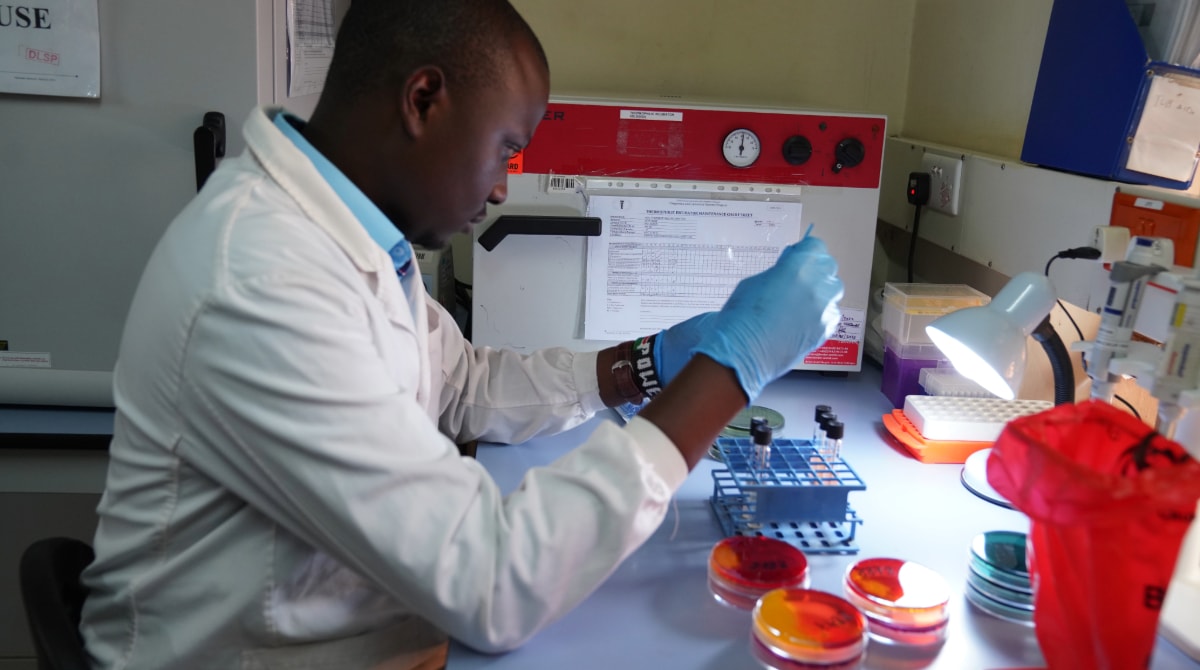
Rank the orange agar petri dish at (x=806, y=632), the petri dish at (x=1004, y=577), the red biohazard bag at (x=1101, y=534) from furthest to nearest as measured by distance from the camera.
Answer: the petri dish at (x=1004, y=577)
the orange agar petri dish at (x=806, y=632)
the red biohazard bag at (x=1101, y=534)

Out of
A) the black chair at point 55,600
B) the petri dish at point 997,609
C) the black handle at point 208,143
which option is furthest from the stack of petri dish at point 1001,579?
the black handle at point 208,143

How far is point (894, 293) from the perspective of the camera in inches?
67.1

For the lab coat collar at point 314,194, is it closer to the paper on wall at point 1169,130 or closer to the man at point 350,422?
the man at point 350,422

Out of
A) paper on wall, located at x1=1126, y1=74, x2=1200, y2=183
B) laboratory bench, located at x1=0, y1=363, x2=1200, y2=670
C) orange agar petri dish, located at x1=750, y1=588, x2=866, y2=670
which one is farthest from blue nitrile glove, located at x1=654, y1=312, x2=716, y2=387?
paper on wall, located at x1=1126, y1=74, x2=1200, y2=183

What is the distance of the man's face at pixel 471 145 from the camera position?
39.3 inches

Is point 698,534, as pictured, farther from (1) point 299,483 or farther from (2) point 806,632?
(1) point 299,483

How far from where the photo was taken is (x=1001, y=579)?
3.32 feet

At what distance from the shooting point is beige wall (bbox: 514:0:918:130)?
2180 millimetres

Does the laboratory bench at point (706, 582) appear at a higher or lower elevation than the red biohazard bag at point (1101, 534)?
lower

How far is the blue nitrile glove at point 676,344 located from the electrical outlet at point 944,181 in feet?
2.21

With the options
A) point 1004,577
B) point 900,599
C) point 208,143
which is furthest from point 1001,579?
point 208,143

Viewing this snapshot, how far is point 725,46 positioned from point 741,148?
64cm

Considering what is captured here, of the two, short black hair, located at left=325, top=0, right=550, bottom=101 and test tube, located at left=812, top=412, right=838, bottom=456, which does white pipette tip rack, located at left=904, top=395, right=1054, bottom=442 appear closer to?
test tube, located at left=812, top=412, right=838, bottom=456

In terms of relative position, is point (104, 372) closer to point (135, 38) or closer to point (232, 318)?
point (135, 38)
